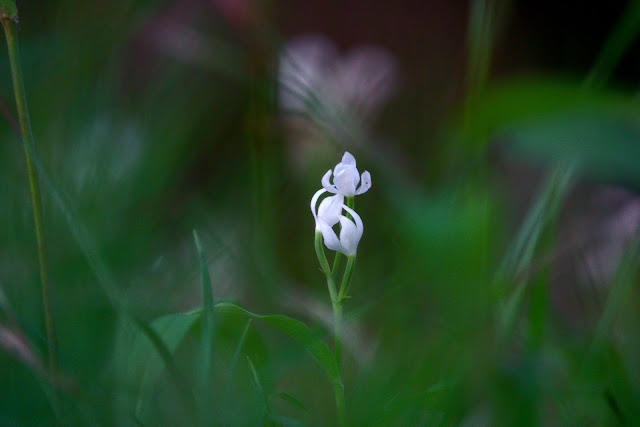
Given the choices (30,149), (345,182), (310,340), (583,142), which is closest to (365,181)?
(345,182)

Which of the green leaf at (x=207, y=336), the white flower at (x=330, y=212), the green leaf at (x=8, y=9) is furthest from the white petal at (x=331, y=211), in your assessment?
the green leaf at (x=8, y=9)

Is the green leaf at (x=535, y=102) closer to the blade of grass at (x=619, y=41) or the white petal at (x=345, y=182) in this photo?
the blade of grass at (x=619, y=41)

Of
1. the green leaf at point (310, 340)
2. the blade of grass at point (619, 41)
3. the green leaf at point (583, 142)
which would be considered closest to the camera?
the green leaf at point (583, 142)

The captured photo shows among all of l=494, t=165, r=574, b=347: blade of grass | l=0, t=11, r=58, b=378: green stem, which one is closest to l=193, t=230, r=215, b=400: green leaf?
l=0, t=11, r=58, b=378: green stem

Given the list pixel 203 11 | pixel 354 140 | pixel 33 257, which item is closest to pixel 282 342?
pixel 354 140

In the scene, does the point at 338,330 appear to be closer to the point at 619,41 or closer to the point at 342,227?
the point at 342,227

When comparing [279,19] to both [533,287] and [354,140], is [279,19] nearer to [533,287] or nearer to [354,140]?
[354,140]
